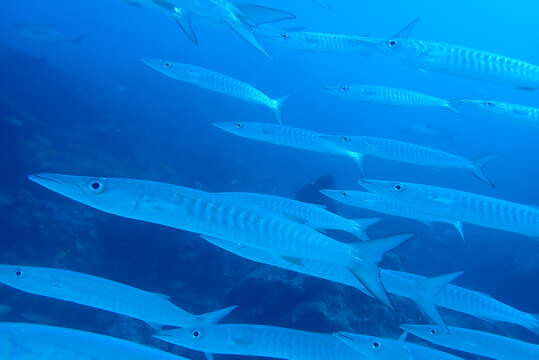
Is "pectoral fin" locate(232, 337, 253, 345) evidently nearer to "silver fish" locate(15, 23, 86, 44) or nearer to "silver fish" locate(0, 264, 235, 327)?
"silver fish" locate(0, 264, 235, 327)

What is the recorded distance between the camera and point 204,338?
4.16m

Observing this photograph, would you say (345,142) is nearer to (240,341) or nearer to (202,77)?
(202,77)

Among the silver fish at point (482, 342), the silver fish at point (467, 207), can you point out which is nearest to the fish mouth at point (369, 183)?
the silver fish at point (467, 207)

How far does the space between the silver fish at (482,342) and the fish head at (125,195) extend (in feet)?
9.75

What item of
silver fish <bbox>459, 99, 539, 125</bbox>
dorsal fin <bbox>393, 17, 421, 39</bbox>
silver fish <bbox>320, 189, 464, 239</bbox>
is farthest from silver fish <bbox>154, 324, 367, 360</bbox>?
silver fish <bbox>459, 99, 539, 125</bbox>

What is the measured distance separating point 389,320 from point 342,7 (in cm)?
9645

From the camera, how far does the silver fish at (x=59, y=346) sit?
2.45 meters

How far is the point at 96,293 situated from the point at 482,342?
4.15m

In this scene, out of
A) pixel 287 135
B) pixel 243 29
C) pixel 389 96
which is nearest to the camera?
pixel 243 29

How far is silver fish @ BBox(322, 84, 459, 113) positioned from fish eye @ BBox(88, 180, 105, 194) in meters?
5.57

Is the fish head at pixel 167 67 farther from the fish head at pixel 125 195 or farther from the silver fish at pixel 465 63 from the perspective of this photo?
the fish head at pixel 125 195

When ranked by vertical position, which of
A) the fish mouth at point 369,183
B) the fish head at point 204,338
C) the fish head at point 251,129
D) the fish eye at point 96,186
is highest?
the fish mouth at point 369,183

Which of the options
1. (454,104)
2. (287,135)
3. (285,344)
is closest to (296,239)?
(285,344)

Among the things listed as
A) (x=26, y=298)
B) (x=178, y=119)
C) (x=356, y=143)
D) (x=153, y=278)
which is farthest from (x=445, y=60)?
(x=178, y=119)
